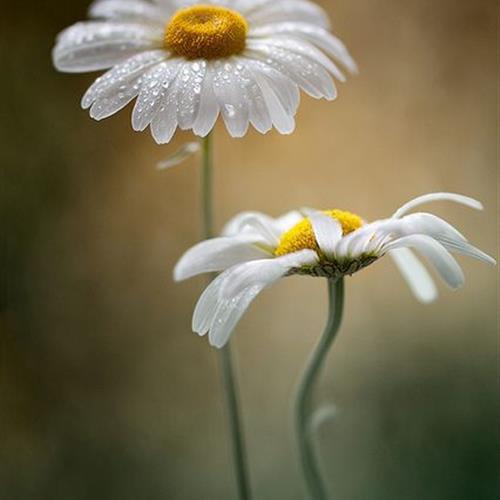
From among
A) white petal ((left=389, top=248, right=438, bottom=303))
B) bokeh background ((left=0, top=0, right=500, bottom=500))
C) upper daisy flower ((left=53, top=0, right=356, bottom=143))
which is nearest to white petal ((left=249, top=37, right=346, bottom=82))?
upper daisy flower ((left=53, top=0, right=356, bottom=143))

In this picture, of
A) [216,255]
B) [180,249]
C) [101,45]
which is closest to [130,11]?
[101,45]

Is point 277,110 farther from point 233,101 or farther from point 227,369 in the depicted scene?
point 227,369

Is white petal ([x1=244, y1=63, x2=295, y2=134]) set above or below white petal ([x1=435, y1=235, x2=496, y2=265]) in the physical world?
above

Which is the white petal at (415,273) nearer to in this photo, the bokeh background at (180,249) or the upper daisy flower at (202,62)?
the upper daisy flower at (202,62)

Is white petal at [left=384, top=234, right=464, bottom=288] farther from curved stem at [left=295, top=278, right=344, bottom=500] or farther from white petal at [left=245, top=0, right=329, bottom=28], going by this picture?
white petal at [left=245, top=0, right=329, bottom=28]

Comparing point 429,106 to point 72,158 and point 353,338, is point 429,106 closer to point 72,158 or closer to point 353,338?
point 353,338

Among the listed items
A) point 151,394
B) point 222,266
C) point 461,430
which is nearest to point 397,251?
point 222,266
